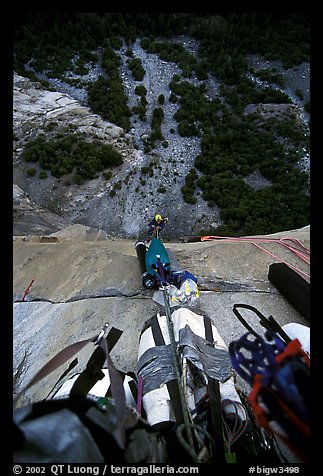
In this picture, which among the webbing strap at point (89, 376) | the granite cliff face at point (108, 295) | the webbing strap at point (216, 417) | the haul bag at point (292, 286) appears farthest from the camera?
the haul bag at point (292, 286)

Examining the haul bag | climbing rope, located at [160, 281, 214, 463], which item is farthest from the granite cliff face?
climbing rope, located at [160, 281, 214, 463]

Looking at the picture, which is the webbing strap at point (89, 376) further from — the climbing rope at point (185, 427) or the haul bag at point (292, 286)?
the haul bag at point (292, 286)

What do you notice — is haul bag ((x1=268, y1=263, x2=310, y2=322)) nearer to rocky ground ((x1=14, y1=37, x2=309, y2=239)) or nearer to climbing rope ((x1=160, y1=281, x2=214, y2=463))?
climbing rope ((x1=160, y1=281, x2=214, y2=463))

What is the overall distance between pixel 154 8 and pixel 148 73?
3086cm

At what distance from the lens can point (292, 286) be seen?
333 centimetres

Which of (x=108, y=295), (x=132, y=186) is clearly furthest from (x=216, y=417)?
(x=132, y=186)

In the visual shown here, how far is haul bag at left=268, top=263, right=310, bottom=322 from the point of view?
312cm

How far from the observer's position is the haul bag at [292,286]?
3121 mm

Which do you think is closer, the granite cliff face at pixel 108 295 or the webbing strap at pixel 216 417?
the webbing strap at pixel 216 417

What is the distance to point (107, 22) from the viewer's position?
30.9 m

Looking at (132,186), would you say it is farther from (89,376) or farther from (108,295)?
(89,376)

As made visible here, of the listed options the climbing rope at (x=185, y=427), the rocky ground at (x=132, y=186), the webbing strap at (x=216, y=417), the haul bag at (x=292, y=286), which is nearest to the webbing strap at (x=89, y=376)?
the climbing rope at (x=185, y=427)

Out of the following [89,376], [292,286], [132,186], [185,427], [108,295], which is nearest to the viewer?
[185,427]

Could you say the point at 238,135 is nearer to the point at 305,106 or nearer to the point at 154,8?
the point at 305,106
